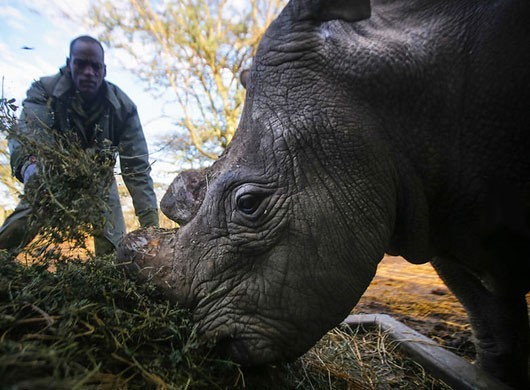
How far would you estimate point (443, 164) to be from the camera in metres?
2.16

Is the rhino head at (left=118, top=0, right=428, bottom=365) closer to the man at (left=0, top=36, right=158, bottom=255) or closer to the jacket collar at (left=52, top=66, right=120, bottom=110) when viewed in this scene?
the man at (left=0, top=36, right=158, bottom=255)

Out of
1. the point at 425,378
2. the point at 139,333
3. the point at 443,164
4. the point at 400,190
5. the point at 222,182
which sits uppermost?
the point at 443,164

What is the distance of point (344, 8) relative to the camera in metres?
2.10

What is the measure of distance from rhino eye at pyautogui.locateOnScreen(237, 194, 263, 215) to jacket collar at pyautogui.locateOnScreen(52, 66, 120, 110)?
11.3 feet

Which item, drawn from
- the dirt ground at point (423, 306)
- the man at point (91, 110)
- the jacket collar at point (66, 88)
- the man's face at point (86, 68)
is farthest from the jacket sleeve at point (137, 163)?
the dirt ground at point (423, 306)

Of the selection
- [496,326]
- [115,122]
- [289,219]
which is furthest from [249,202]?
[115,122]

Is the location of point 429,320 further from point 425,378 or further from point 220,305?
point 220,305

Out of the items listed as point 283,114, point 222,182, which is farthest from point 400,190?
point 222,182

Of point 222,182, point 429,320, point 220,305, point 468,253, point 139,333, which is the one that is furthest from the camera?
point 429,320

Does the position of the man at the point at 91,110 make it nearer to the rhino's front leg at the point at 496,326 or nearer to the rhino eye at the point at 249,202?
the rhino eye at the point at 249,202

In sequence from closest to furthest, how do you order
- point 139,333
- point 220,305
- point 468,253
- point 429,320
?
point 139,333 < point 220,305 < point 468,253 < point 429,320

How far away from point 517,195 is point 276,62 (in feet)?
4.71

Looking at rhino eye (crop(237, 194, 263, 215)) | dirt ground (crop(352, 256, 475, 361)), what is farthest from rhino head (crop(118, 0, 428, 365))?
dirt ground (crop(352, 256, 475, 361))

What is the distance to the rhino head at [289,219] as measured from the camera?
1907 millimetres
